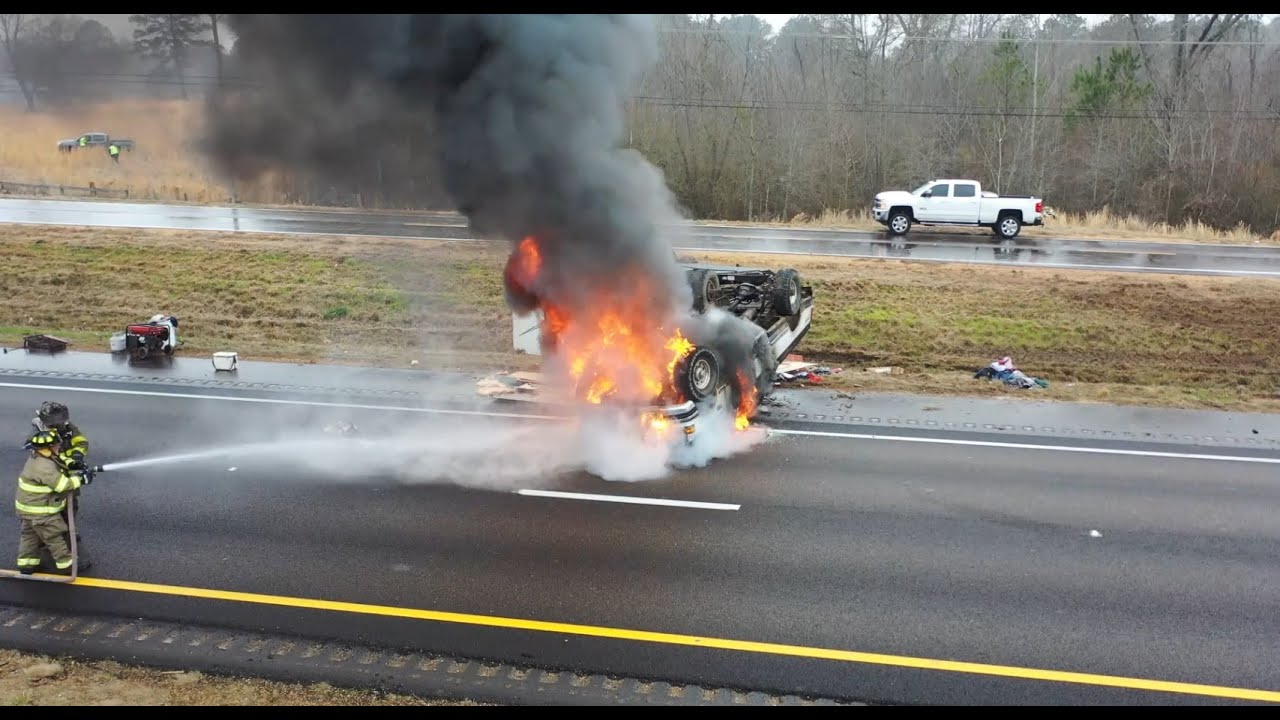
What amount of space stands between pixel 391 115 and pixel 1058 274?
14178mm

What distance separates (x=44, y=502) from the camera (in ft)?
22.5

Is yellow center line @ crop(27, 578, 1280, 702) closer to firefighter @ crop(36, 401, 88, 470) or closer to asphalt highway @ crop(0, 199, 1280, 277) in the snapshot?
firefighter @ crop(36, 401, 88, 470)

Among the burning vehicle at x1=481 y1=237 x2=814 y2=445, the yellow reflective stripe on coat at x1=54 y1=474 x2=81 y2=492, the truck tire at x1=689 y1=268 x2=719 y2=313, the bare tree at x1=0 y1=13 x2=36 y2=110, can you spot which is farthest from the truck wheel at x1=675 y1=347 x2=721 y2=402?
the bare tree at x1=0 y1=13 x2=36 y2=110

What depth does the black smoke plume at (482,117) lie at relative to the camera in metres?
8.53

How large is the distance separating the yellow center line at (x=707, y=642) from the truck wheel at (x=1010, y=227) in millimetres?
20290

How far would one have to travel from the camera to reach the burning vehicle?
922 centimetres

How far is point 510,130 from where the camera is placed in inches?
338

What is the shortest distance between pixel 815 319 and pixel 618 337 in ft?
24.3

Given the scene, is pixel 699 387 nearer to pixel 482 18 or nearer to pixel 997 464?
pixel 997 464

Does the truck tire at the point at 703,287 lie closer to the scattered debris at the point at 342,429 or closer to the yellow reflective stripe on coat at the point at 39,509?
the scattered debris at the point at 342,429

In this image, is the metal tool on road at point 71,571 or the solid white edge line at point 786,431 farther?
the solid white edge line at point 786,431

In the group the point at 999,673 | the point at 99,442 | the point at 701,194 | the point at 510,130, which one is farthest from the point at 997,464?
the point at 701,194

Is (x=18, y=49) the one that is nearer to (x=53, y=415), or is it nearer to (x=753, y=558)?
(x=53, y=415)

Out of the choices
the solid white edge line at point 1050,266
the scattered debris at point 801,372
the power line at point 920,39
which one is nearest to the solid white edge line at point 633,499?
the scattered debris at point 801,372
